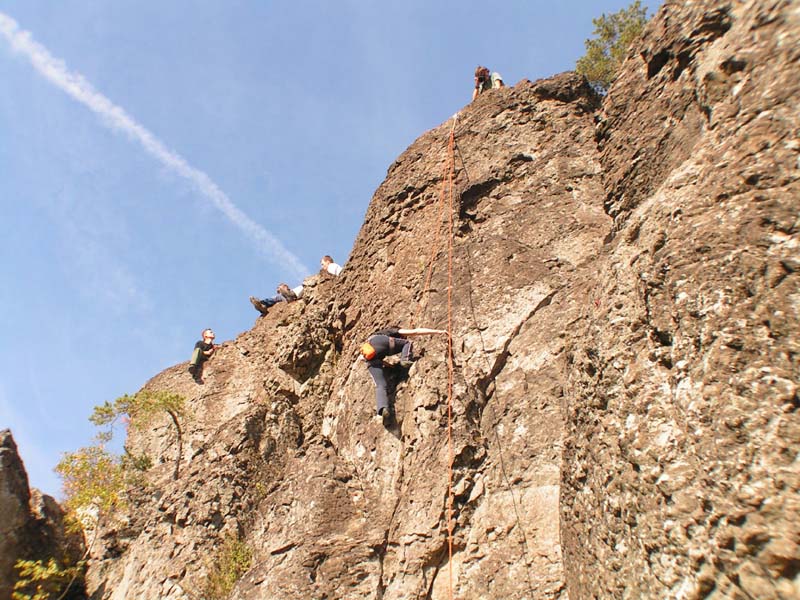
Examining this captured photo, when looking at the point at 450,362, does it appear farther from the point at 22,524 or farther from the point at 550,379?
the point at 22,524

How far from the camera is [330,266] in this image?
45.6 ft

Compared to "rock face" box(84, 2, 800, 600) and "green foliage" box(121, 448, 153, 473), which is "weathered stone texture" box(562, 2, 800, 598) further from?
"green foliage" box(121, 448, 153, 473)

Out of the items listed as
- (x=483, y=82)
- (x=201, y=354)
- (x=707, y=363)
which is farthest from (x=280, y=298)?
(x=707, y=363)

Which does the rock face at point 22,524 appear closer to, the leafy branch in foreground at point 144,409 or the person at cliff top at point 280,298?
the leafy branch in foreground at point 144,409

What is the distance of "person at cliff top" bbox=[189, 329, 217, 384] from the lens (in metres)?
15.5

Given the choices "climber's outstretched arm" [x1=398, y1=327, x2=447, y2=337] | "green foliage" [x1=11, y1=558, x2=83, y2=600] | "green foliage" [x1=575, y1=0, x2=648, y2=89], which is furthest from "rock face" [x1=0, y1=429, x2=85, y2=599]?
"green foliage" [x1=575, y1=0, x2=648, y2=89]

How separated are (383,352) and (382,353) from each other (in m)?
0.02

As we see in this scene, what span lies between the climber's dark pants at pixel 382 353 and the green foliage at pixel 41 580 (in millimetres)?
7566

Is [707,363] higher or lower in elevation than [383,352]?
lower

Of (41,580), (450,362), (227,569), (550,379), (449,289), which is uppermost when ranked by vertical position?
(449,289)

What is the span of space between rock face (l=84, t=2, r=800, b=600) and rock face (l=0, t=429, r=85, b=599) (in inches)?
44.5

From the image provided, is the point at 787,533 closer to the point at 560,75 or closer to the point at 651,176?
the point at 651,176

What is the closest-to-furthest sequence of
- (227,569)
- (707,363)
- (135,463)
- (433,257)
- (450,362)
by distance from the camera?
(707,363)
(450,362)
(227,569)
(433,257)
(135,463)

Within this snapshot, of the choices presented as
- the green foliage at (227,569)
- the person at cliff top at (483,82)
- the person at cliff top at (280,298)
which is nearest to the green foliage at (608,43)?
the person at cliff top at (483,82)
